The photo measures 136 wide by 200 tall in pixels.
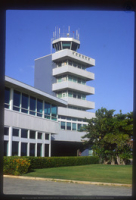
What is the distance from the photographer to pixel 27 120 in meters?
19.4

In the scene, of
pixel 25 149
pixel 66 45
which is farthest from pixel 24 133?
pixel 66 45

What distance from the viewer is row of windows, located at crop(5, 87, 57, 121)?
708 inches

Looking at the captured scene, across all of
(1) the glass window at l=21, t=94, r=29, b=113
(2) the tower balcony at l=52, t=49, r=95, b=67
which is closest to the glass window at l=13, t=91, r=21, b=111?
(1) the glass window at l=21, t=94, r=29, b=113

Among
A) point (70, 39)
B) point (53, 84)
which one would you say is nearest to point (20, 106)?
point (53, 84)

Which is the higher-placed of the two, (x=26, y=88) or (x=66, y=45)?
(x=66, y=45)

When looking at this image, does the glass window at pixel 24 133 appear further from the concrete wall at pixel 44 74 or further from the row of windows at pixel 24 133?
the concrete wall at pixel 44 74

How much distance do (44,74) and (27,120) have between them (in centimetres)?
2930

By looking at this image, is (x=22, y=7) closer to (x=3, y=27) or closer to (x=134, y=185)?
(x=3, y=27)

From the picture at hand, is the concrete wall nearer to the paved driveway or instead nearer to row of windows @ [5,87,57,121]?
row of windows @ [5,87,57,121]

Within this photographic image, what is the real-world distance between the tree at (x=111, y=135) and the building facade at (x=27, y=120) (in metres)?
6.03

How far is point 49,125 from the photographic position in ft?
74.7

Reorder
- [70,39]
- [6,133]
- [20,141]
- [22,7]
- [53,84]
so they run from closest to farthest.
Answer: [22,7] → [6,133] → [20,141] → [53,84] → [70,39]

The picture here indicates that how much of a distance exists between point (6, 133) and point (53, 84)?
29.7 metres

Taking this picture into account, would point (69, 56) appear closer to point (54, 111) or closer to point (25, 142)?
point (54, 111)
